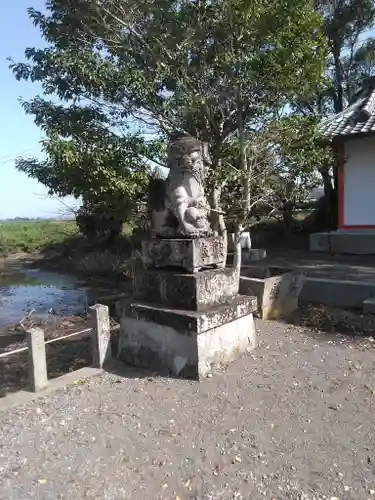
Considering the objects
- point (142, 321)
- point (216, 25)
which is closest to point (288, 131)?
point (216, 25)

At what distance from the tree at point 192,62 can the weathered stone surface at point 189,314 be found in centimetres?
225

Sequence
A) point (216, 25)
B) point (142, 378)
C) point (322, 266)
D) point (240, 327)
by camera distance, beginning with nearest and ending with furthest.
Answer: point (142, 378)
point (240, 327)
point (216, 25)
point (322, 266)

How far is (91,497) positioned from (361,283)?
644 cm

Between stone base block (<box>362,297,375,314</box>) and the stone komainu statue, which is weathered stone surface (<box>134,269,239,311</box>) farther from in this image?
stone base block (<box>362,297,375,314</box>)

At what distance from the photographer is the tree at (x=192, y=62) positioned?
22.7 feet

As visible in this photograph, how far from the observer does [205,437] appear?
391cm

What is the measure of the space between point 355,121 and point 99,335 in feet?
34.6

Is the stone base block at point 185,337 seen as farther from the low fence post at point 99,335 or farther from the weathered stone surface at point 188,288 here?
the low fence post at point 99,335

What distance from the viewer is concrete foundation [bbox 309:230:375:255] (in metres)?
12.6

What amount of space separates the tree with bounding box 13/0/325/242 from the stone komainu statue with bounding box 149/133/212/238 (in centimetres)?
195

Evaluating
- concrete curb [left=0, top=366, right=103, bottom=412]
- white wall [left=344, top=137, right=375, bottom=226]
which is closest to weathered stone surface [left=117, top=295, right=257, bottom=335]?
concrete curb [left=0, top=366, right=103, bottom=412]

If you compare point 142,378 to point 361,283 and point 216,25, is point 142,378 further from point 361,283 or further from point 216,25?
point 216,25

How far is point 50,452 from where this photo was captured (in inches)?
147

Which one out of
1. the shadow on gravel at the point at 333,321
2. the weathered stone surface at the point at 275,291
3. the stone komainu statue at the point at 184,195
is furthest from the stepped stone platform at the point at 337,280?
the stone komainu statue at the point at 184,195
